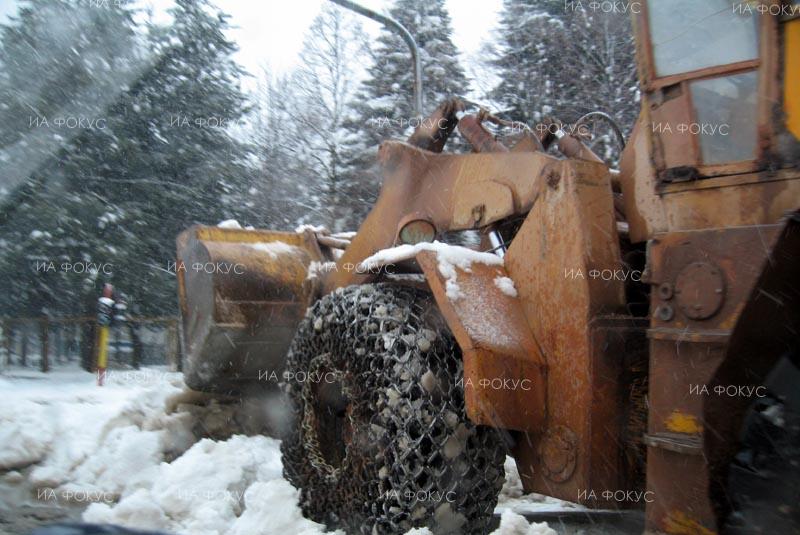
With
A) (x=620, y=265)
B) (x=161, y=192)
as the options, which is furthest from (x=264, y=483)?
(x=161, y=192)

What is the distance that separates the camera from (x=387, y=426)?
140 inches

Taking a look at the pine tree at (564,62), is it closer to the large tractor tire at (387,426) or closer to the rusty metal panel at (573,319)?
the large tractor tire at (387,426)

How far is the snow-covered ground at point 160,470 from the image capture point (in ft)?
13.9

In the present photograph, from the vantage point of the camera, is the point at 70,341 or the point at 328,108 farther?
the point at 328,108

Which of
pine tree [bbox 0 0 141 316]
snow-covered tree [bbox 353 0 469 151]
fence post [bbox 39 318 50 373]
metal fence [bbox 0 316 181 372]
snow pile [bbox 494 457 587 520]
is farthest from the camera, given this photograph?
snow-covered tree [bbox 353 0 469 151]

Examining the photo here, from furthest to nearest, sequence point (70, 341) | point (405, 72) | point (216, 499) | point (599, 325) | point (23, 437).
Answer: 1. point (405, 72)
2. point (70, 341)
3. point (23, 437)
4. point (216, 499)
5. point (599, 325)

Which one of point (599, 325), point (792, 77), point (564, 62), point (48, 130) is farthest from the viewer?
point (564, 62)

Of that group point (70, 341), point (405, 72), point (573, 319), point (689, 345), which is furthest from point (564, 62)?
point (689, 345)

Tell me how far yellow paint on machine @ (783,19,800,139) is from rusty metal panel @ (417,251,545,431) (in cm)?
131

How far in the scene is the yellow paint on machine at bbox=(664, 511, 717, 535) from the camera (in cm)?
277

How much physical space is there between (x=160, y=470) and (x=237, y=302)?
1.20m

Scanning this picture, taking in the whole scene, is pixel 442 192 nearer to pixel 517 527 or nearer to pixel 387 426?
pixel 387 426

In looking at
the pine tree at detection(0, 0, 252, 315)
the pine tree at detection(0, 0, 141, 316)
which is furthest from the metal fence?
the pine tree at detection(0, 0, 141, 316)

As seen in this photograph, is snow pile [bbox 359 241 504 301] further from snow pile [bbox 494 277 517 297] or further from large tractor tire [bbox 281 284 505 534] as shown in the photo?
large tractor tire [bbox 281 284 505 534]
